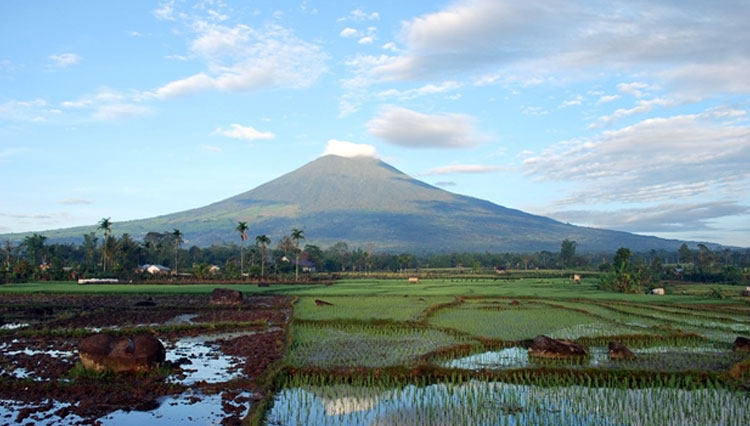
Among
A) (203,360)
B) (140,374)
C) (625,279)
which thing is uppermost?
(625,279)

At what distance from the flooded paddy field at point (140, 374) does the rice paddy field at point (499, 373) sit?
819mm

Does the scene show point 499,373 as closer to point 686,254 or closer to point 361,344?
point 361,344

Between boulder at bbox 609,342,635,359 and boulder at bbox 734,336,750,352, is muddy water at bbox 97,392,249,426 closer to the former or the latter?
boulder at bbox 609,342,635,359

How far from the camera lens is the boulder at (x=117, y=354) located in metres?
12.1

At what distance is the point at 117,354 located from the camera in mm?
12148

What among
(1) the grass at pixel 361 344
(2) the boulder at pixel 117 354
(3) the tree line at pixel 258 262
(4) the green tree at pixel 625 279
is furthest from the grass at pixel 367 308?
(3) the tree line at pixel 258 262

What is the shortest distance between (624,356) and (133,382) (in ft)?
39.6

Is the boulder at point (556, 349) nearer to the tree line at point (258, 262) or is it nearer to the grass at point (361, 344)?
the grass at point (361, 344)

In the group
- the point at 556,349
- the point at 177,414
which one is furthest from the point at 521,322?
the point at 177,414

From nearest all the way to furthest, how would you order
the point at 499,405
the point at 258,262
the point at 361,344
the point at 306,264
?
the point at 499,405, the point at 361,344, the point at 258,262, the point at 306,264

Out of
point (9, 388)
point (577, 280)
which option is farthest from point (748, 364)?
point (577, 280)

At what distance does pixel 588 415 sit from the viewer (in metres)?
9.71

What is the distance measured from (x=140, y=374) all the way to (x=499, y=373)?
8.08 m

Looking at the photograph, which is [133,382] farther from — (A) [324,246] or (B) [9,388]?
(A) [324,246]
